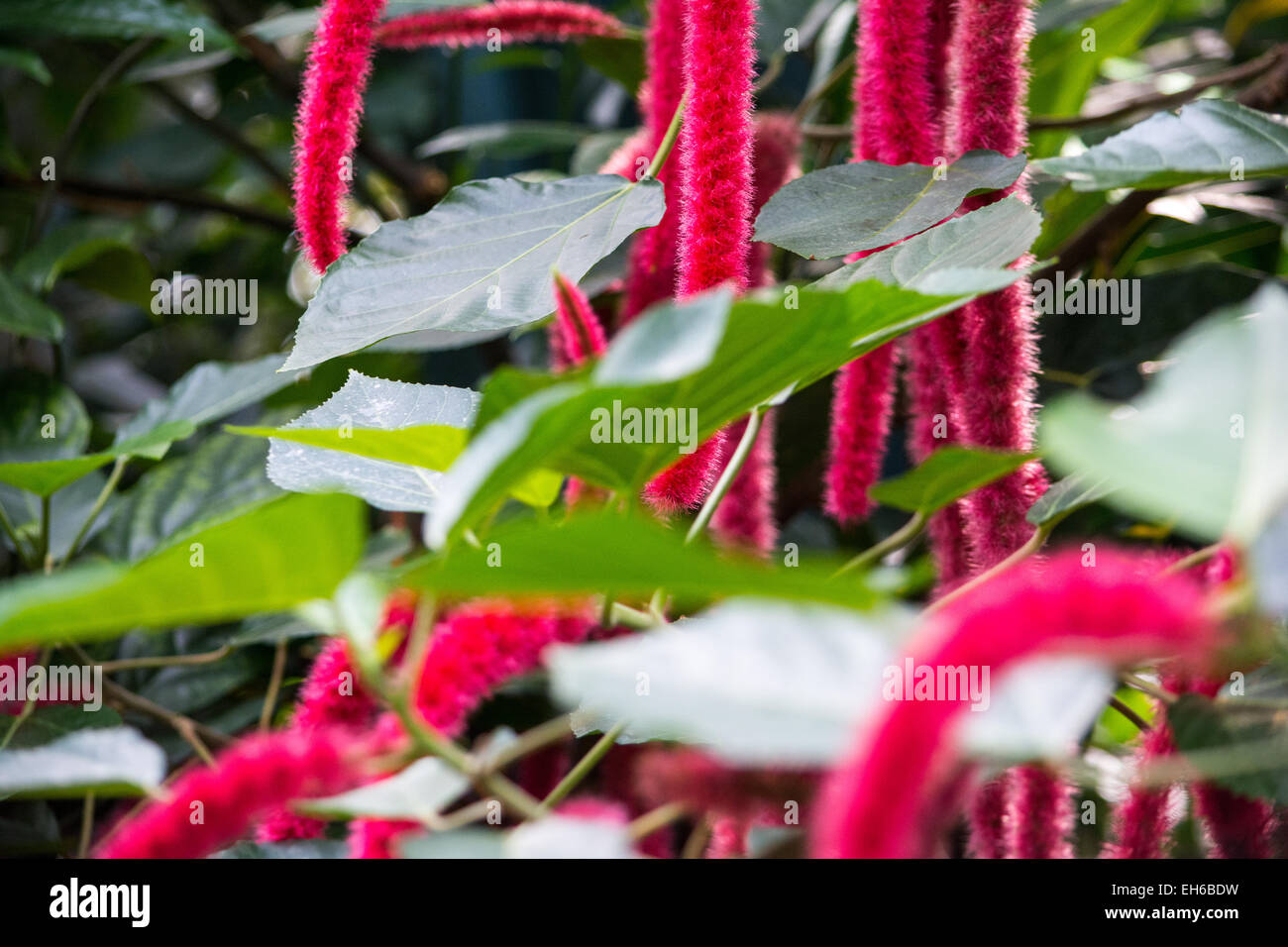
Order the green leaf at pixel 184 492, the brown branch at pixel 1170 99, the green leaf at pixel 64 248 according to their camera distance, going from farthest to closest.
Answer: the green leaf at pixel 64 248, the green leaf at pixel 184 492, the brown branch at pixel 1170 99

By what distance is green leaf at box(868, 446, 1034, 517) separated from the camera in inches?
15.0

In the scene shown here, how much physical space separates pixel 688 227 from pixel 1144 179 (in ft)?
0.59

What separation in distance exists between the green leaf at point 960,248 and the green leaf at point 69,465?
1.20ft

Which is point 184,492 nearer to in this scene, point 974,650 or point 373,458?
point 373,458

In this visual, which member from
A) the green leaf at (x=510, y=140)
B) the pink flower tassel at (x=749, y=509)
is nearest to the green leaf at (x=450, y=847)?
the pink flower tassel at (x=749, y=509)

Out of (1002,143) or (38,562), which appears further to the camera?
(38,562)

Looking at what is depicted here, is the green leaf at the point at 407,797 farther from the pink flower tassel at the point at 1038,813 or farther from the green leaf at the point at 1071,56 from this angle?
the green leaf at the point at 1071,56

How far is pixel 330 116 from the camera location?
440mm

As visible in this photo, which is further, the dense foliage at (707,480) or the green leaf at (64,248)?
the green leaf at (64,248)

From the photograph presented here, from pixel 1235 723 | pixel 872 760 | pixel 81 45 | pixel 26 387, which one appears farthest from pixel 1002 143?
pixel 81 45

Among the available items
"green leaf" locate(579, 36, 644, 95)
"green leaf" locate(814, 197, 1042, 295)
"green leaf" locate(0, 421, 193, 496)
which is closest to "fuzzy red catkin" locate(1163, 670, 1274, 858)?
"green leaf" locate(814, 197, 1042, 295)

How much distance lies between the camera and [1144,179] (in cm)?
43

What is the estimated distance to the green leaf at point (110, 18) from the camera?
2.71 ft
